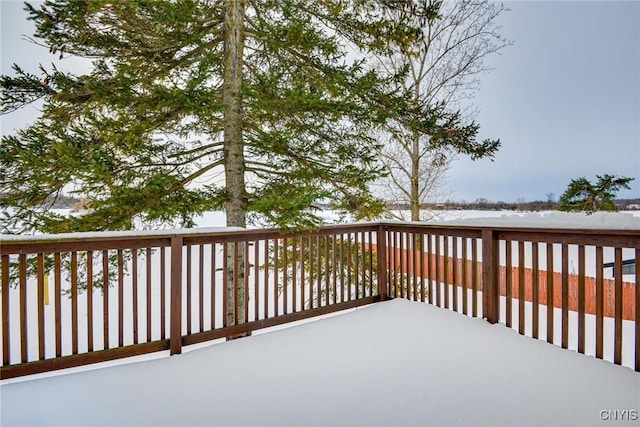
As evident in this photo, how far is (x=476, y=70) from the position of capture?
7.36 m

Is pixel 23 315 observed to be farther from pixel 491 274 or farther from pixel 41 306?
pixel 491 274

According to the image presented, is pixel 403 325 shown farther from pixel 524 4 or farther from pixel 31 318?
pixel 524 4

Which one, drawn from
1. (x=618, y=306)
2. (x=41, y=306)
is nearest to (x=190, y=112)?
(x=41, y=306)

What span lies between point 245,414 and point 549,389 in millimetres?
1898

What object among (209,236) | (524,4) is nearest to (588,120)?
(524,4)

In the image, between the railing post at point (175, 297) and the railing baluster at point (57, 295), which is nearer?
the railing baluster at point (57, 295)

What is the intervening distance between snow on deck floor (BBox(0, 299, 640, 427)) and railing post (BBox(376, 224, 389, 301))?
4.18ft

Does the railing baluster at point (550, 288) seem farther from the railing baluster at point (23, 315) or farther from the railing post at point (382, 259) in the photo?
the railing baluster at point (23, 315)

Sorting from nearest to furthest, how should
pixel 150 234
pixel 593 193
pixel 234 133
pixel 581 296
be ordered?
pixel 581 296 < pixel 150 234 < pixel 234 133 < pixel 593 193

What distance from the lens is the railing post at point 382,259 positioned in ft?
13.6

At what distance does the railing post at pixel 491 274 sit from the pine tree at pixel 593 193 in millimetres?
8103

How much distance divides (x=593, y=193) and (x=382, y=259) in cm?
900

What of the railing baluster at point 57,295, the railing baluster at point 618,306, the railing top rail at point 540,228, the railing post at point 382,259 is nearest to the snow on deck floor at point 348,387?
the railing baluster at point 618,306

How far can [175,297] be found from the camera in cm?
279
